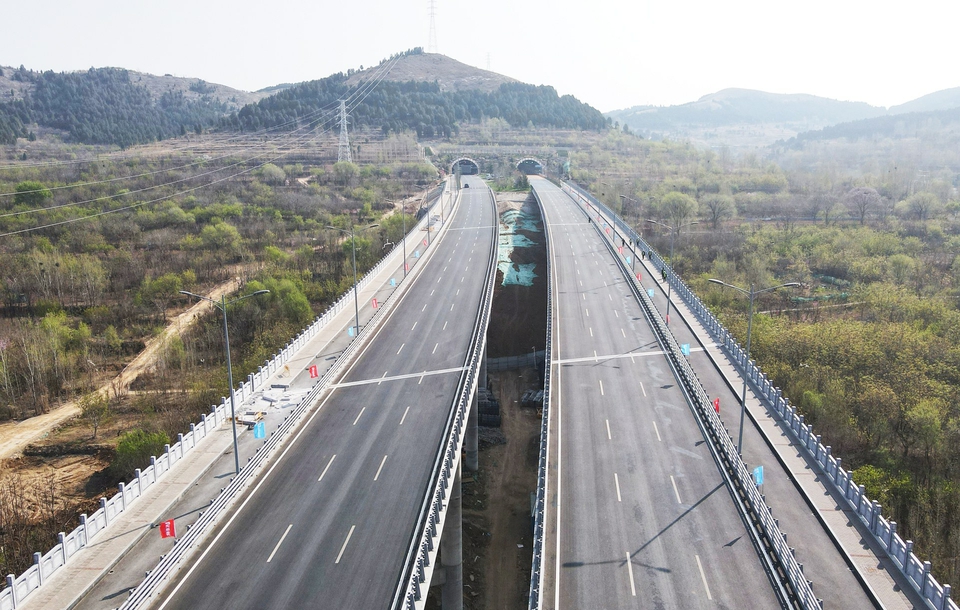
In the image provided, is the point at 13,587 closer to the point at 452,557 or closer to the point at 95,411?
the point at 452,557

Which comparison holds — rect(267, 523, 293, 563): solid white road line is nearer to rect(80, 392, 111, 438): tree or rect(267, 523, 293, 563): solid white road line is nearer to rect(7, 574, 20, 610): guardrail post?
rect(7, 574, 20, 610): guardrail post

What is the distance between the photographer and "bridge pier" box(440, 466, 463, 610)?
31.5 meters

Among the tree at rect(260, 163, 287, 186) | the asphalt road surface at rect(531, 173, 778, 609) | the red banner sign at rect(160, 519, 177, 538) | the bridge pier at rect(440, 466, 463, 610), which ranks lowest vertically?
the bridge pier at rect(440, 466, 463, 610)

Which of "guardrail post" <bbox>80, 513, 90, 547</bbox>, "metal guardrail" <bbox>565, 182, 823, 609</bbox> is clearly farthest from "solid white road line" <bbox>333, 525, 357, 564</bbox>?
"metal guardrail" <bbox>565, 182, 823, 609</bbox>

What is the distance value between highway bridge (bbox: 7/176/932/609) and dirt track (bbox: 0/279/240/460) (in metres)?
17.7

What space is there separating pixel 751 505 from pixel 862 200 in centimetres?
12620

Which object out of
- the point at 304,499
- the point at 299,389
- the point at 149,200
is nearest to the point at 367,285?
the point at 299,389

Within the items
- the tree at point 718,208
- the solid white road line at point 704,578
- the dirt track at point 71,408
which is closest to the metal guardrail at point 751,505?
the solid white road line at point 704,578

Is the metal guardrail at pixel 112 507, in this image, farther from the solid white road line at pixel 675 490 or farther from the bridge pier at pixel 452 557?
the solid white road line at pixel 675 490

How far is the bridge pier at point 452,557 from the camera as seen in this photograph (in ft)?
103

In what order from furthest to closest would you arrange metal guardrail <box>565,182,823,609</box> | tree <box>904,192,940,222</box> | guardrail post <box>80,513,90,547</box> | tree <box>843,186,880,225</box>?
tree <box>843,186,880,225</box> → tree <box>904,192,940,222</box> → guardrail post <box>80,513,90,547</box> → metal guardrail <box>565,182,823,609</box>

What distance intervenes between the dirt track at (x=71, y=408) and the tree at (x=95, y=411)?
1.71 meters

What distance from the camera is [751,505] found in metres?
26.4

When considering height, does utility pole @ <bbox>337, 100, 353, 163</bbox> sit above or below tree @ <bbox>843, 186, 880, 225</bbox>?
above
